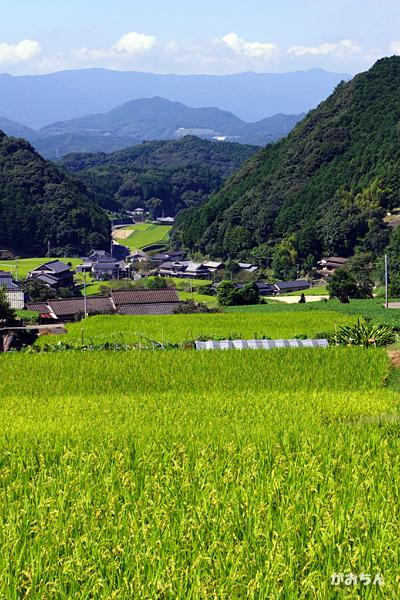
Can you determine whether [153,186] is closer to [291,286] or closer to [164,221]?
[164,221]

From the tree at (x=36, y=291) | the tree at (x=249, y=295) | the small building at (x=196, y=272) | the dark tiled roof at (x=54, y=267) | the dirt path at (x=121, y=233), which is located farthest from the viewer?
the dirt path at (x=121, y=233)

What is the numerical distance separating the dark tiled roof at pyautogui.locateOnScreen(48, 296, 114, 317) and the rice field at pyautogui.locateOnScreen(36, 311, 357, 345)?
346 inches

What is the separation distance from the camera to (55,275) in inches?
2633

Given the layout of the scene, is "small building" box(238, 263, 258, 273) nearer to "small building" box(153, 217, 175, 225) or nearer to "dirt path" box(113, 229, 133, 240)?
"dirt path" box(113, 229, 133, 240)

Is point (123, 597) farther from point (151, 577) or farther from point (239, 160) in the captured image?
point (239, 160)

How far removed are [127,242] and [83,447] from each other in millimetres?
100092

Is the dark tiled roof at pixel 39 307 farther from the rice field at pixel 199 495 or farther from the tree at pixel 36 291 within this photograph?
the rice field at pixel 199 495

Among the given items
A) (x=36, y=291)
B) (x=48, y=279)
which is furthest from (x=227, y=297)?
(x=48, y=279)

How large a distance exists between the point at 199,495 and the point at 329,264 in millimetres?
64734

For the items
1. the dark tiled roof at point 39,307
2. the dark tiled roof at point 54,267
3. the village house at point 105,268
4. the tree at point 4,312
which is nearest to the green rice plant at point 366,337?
the tree at point 4,312

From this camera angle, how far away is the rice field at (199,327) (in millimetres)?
27562

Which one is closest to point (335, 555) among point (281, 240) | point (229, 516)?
point (229, 516)

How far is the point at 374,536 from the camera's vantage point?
23.2 feet

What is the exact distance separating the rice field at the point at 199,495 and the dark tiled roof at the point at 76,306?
81.6 feet
